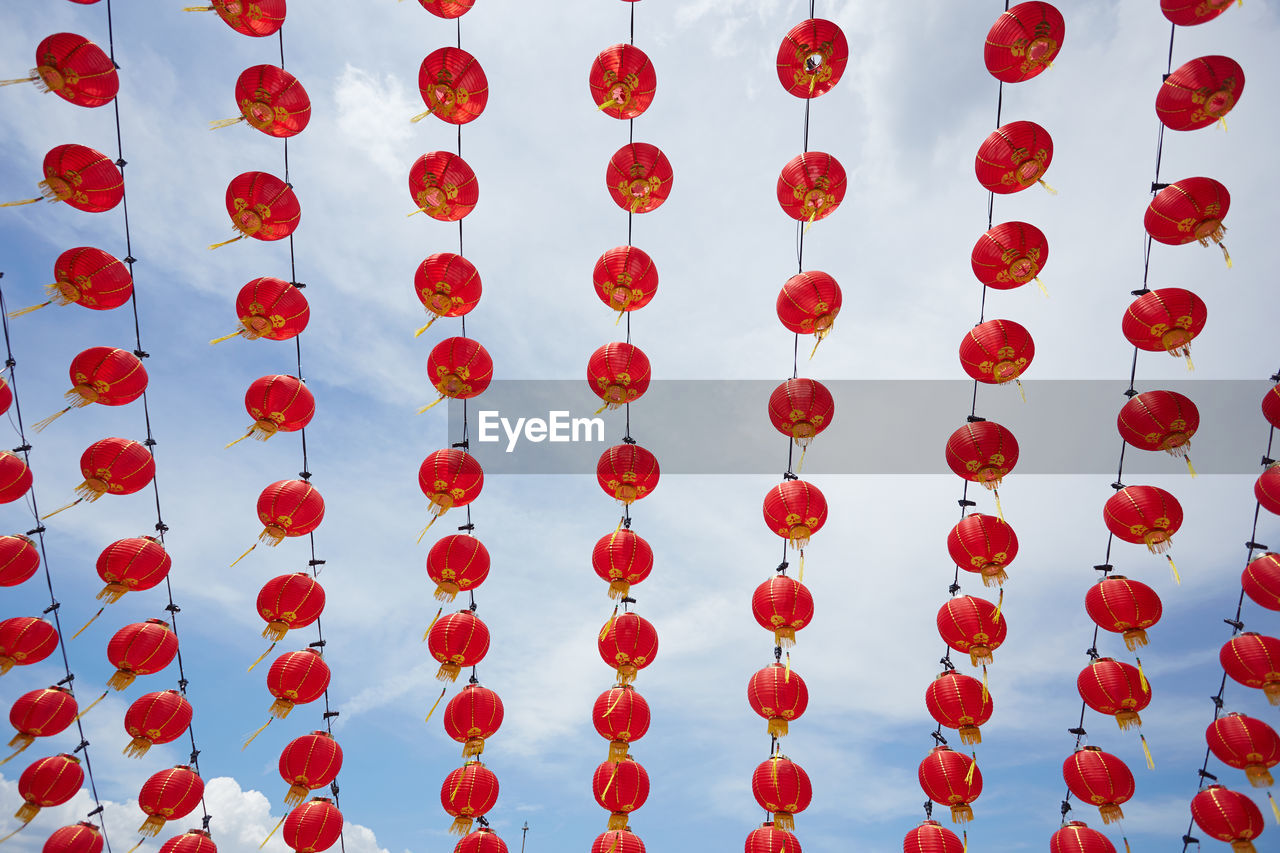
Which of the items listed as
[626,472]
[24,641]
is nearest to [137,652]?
[24,641]

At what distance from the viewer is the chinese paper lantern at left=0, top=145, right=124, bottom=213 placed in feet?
24.1

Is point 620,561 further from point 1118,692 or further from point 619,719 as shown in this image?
point 1118,692

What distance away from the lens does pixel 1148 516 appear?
7.03 meters

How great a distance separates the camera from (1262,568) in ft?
24.7

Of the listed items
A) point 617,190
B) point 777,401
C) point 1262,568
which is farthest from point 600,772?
point 1262,568

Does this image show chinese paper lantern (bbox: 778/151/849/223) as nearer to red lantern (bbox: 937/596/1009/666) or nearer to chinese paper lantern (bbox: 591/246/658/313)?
chinese paper lantern (bbox: 591/246/658/313)

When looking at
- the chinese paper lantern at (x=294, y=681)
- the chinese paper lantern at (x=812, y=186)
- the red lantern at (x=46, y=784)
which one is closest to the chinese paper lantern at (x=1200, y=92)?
the chinese paper lantern at (x=812, y=186)

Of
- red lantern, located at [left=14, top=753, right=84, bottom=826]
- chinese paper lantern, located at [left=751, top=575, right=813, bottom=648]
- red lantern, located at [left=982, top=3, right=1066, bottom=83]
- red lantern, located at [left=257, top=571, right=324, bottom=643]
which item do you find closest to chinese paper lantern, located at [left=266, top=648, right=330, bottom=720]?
red lantern, located at [left=257, top=571, right=324, bottom=643]

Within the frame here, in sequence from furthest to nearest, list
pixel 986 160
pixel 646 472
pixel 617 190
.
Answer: pixel 646 472
pixel 617 190
pixel 986 160

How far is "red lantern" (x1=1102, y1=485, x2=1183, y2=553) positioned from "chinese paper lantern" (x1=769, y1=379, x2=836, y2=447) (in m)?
3.03

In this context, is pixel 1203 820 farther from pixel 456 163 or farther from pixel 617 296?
pixel 456 163

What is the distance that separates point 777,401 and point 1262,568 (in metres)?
5.42

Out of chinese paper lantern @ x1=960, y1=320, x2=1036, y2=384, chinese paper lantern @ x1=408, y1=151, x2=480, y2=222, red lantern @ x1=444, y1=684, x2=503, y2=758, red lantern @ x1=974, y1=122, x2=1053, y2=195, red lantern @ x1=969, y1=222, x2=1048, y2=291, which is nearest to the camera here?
red lantern @ x1=974, y1=122, x2=1053, y2=195

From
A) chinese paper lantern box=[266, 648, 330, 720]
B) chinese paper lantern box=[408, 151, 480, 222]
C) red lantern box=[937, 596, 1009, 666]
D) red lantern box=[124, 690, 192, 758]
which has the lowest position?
red lantern box=[124, 690, 192, 758]
